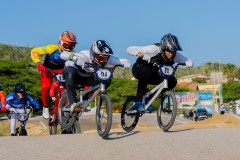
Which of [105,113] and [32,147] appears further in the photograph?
[105,113]

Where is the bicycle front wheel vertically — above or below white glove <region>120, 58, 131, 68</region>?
below

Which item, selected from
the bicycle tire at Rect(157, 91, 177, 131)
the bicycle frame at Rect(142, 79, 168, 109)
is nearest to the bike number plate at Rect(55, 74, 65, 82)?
the bicycle frame at Rect(142, 79, 168, 109)

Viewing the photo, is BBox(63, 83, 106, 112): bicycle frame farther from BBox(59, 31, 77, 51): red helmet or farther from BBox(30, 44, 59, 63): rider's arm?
BBox(30, 44, 59, 63): rider's arm

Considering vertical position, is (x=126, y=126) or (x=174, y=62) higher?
(x=174, y=62)

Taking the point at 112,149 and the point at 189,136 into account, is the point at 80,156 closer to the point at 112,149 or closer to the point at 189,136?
the point at 112,149

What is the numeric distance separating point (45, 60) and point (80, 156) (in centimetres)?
468

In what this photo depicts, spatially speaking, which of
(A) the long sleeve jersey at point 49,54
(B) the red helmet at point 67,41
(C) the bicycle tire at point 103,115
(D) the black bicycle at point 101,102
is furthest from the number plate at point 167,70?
(A) the long sleeve jersey at point 49,54

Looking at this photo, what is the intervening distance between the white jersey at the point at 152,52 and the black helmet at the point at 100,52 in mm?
363

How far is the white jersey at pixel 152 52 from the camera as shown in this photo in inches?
317

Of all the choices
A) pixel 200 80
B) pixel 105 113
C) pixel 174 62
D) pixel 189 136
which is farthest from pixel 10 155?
pixel 200 80

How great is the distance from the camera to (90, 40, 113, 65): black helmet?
314 inches

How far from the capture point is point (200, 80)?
161750mm

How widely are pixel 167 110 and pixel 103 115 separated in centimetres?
125

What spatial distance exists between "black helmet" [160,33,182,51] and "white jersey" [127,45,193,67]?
0.16 metres
